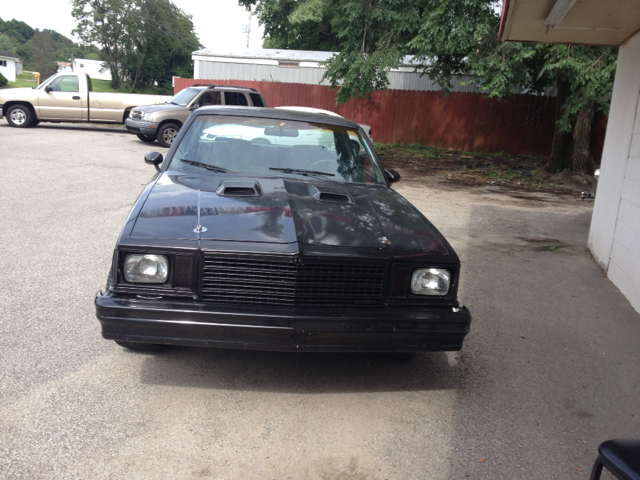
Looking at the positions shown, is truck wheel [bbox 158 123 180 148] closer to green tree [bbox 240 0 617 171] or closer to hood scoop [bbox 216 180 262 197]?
green tree [bbox 240 0 617 171]

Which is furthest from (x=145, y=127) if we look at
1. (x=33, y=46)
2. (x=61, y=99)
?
(x=33, y=46)

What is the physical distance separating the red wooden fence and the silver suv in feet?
21.2

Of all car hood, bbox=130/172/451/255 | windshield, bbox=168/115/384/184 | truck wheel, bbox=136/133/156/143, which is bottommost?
truck wheel, bbox=136/133/156/143

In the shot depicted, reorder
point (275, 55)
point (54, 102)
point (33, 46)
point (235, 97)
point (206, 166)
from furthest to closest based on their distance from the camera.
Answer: point (33, 46)
point (275, 55)
point (54, 102)
point (235, 97)
point (206, 166)

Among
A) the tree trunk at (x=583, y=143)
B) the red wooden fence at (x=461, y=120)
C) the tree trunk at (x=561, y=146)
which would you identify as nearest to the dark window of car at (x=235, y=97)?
the red wooden fence at (x=461, y=120)

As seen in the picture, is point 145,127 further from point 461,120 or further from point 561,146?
point 561,146

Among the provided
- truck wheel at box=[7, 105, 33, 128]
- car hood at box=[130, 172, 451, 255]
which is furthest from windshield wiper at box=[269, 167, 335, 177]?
truck wheel at box=[7, 105, 33, 128]

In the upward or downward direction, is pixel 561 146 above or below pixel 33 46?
below

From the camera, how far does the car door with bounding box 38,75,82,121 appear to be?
1855 cm

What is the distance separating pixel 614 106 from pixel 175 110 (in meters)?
12.3

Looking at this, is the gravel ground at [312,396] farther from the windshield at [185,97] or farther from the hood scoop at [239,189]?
the windshield at [185,97]

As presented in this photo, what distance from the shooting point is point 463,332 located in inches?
141

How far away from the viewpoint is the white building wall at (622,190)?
19.9 feet

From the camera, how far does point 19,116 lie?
61.0ft
